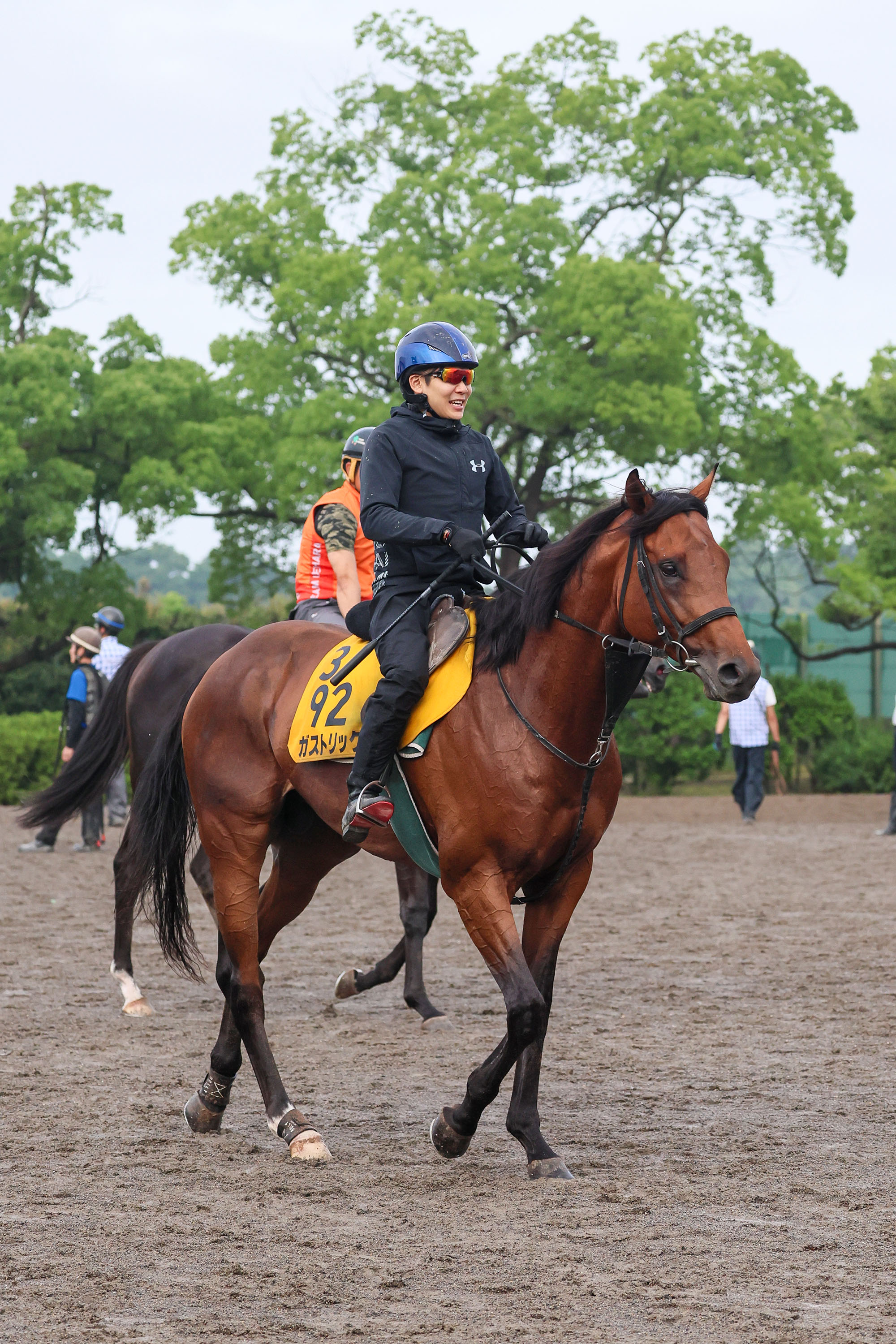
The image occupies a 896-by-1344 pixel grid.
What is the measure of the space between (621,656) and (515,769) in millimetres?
488

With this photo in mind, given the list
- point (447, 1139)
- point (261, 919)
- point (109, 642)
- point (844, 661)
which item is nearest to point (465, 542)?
point (261, 919)

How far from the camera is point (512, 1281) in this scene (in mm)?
3764

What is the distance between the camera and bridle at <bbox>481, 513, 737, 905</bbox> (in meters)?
4.45

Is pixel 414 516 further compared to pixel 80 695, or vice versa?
pixel 80 695

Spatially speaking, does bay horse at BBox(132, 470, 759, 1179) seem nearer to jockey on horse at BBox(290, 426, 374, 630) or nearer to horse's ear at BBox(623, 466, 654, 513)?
horse's ear at BBox(623, 466, 654, 513)

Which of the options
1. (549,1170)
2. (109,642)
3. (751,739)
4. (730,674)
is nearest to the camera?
(730,674)

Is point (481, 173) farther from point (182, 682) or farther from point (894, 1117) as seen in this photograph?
point (894, 1117)

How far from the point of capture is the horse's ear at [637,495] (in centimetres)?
450

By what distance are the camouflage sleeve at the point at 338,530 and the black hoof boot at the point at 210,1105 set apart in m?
2.62

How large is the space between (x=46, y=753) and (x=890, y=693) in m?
16.0

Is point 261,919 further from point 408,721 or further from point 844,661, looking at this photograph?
point 844,661

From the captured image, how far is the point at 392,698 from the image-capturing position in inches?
191

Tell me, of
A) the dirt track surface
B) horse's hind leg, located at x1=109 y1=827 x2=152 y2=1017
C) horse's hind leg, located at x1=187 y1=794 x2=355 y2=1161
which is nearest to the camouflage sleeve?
horse's hind leg, located at x1=187 y1=794 x2=355 y2=1161

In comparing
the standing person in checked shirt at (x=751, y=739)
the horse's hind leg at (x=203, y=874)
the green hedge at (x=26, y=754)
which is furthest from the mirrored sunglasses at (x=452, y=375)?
the green hedge at (x=26, y=754)
